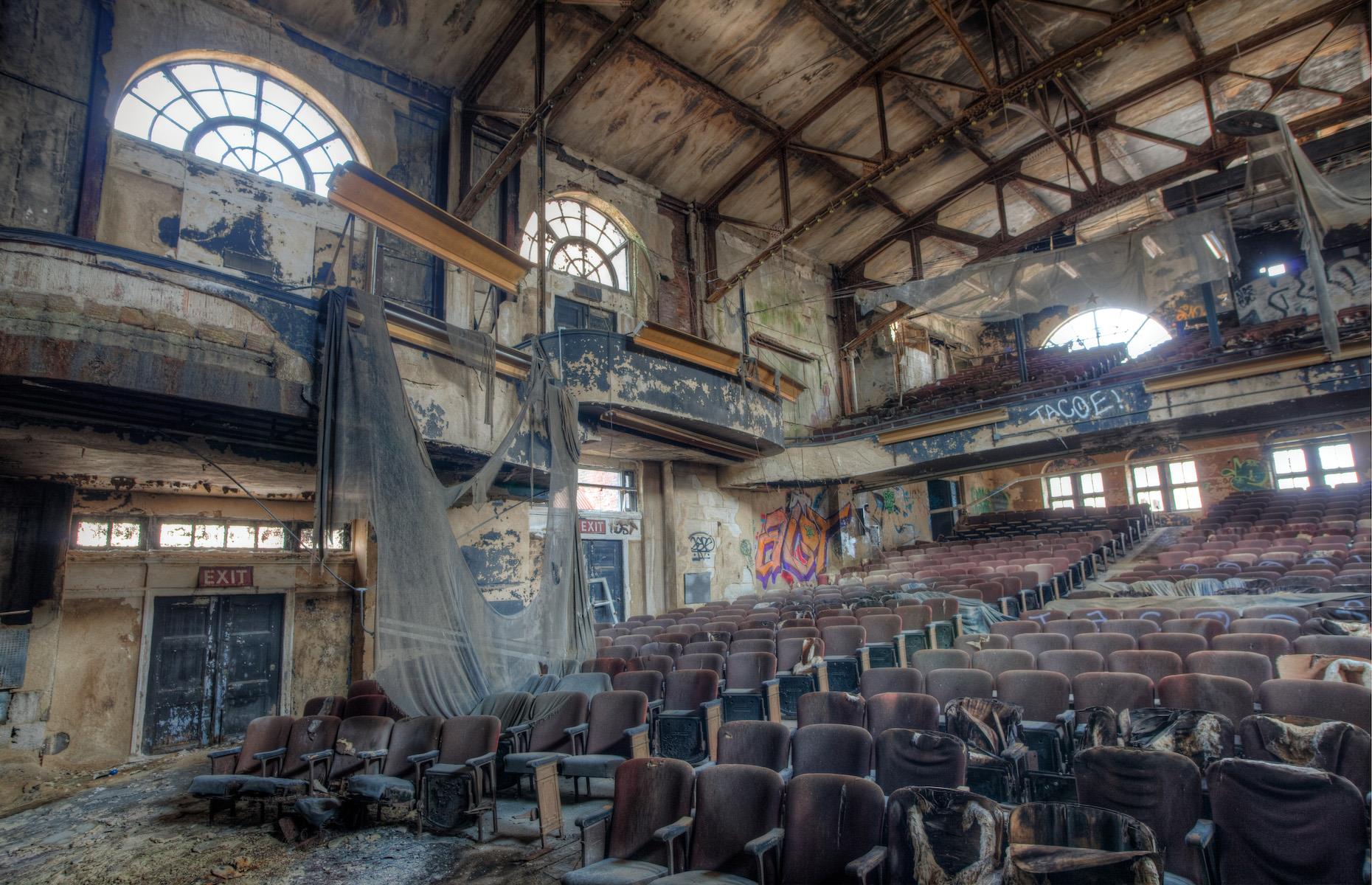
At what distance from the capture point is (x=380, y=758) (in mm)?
4750

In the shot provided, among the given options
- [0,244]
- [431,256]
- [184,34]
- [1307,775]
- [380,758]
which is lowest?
[380,758]

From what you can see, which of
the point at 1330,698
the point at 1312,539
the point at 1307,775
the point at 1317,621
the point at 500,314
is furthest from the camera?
the point at 500,314

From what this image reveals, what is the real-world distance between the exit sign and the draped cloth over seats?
12.1 ft

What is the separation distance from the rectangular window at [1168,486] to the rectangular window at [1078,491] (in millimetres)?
1063

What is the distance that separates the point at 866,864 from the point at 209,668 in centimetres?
785

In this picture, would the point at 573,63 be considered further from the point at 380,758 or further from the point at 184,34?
the point at 380,758

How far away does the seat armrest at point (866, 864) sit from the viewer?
252 cm

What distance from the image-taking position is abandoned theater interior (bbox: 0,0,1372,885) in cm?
357

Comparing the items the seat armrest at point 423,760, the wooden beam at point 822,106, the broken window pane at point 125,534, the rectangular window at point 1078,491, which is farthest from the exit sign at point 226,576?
the rectangular window at point 1078,491

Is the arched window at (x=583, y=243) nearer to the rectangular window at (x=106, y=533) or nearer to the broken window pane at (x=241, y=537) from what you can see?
the broken window pane at (x=241, y=537)

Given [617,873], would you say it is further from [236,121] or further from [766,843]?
[236,121]

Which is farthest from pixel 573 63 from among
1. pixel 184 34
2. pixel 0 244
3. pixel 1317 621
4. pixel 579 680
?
pixel 1317 621

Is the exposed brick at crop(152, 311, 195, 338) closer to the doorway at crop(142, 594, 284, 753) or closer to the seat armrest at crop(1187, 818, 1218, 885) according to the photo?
the doorway at crop(142, 594, 284, 753)

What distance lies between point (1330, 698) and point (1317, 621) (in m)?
2.29
